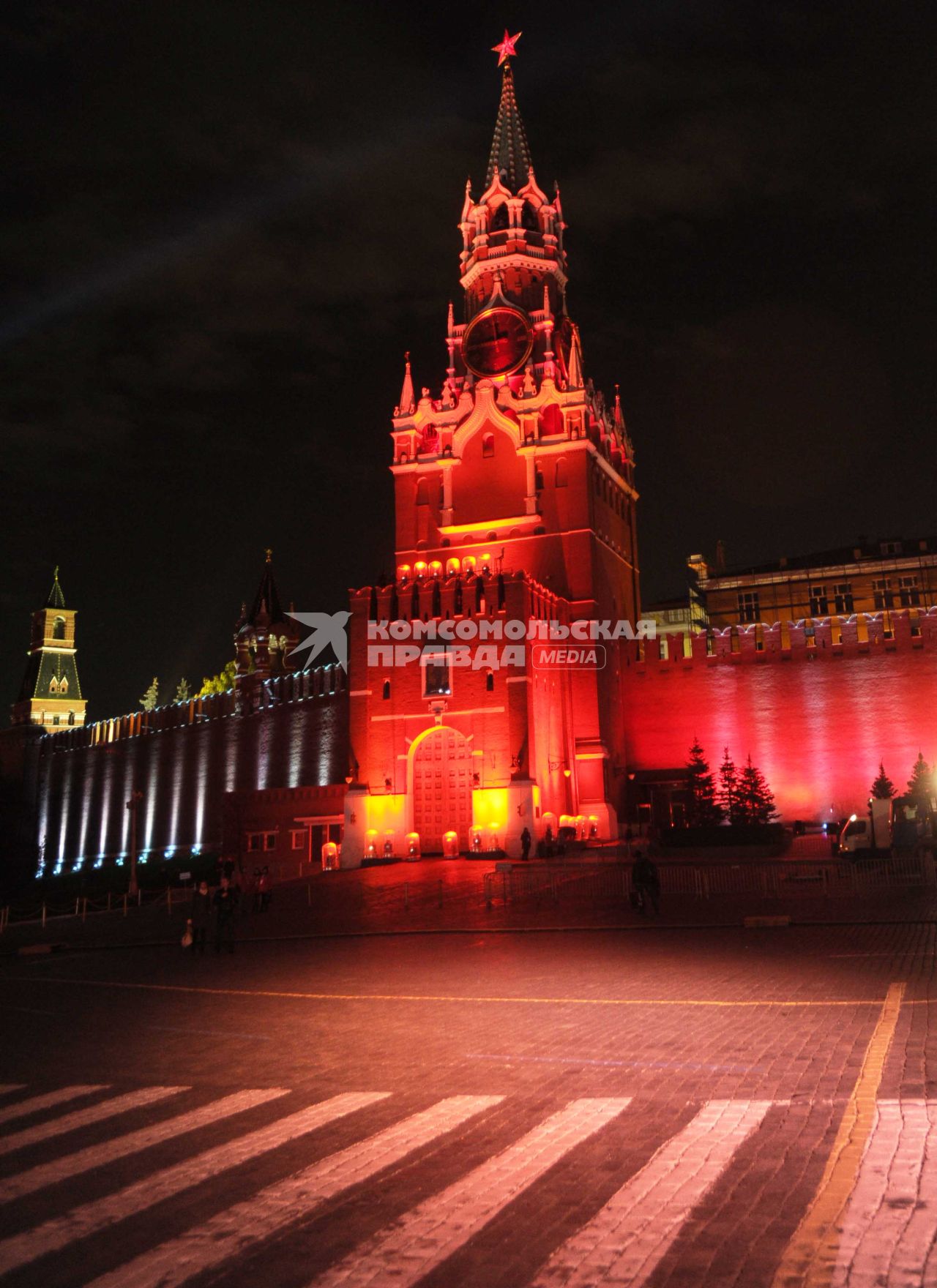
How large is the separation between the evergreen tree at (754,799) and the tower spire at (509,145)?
31.4m

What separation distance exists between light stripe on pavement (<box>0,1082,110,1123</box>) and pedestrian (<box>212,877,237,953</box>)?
10.1m

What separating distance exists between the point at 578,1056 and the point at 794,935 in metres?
8.39

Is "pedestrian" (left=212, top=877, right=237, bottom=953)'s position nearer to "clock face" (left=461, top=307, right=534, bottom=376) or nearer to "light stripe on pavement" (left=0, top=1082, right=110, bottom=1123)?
"light stripe on pavement" (left=0, top=1082, right=110, bottom=1123)

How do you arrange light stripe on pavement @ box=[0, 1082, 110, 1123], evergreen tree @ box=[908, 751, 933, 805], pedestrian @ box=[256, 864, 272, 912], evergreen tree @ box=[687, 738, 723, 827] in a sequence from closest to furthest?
light stripe on pavement @ box=[0, 1082, 110, 1123]
pedestrian @ box=[256, 864, 272, 912]
evergreen tree @ box=[908, 751, 933, 805]
evergreen tree @ box=[687, 738, 723, 827]

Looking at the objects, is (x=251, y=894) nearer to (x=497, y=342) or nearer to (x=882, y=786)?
(x=882, y=786)

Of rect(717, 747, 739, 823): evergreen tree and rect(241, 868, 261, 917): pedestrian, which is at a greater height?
rect(717, 747, 739, 823): evergreen tree

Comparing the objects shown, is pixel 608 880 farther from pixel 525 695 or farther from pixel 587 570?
pixel 587 570

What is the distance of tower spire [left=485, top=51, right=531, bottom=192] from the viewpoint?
54.2 m

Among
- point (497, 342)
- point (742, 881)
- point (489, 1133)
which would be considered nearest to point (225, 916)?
point (742, 881)

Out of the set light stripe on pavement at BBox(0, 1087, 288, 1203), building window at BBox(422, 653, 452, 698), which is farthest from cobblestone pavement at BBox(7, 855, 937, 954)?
light stripe on pavement at BBox(0, 1087, 288, 1203)

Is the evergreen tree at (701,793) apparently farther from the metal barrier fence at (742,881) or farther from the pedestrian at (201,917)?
the pedestrian at (201,917)

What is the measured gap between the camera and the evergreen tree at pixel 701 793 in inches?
1480

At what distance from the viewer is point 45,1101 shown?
8.48 meters

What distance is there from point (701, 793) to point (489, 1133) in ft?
109
